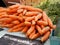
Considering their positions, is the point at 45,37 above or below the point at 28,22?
below

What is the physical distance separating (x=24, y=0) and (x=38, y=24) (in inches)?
33.5

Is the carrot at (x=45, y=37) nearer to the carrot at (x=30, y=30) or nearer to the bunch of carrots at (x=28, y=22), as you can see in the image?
the bunch of carrots at (x=28, y=22)

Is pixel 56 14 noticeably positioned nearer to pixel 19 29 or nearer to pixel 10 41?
pixel 19 29

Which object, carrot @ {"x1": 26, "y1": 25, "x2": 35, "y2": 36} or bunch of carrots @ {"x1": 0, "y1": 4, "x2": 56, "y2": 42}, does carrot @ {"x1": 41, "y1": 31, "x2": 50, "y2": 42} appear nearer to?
bunch of carrots @ {"x1": 0, "y1": 4, "x2": 56, "y2": 42}

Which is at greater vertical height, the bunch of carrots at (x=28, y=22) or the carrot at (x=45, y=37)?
the bunch of carrots at (x=28, y=22)

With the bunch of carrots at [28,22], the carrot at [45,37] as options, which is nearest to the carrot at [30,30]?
the bunch of carrots at [28,22]

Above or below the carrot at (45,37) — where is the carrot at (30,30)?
above

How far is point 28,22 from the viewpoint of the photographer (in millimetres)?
1689

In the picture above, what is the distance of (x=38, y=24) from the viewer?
1.70 m

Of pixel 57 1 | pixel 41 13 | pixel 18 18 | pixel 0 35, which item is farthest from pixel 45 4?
pixel 0 35

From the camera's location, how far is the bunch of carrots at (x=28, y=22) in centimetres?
165

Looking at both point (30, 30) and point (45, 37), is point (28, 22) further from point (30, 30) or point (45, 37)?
point (45, 37)

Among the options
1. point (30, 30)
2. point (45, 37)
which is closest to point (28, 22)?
point (30, 30)

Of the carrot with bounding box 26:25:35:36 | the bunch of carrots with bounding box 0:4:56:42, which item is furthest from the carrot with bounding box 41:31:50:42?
the carrot with bounding box 26:25:35:36
